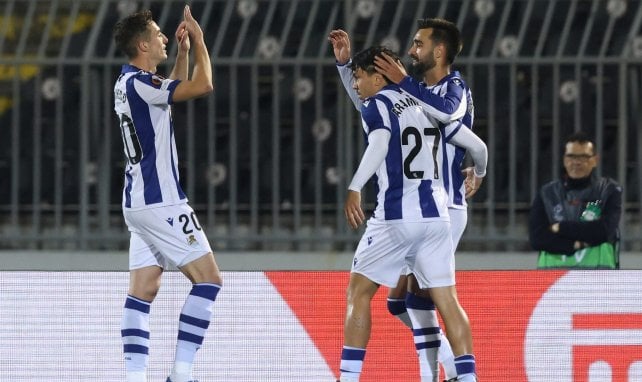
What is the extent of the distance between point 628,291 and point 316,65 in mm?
4006

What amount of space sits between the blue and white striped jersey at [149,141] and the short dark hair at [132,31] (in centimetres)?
15

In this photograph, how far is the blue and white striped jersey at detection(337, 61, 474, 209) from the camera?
7.20m

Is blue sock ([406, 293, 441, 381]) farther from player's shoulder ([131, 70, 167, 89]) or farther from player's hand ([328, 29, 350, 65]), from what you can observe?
player's shoulder ([131, 70, 167, 89])

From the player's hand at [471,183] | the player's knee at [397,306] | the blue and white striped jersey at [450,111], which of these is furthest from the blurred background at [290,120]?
the blue and white striped jersey at [450,111]

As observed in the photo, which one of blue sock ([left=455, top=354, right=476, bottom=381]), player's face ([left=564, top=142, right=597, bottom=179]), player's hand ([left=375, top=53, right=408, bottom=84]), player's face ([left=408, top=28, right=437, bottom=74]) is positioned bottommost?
blue sock ([left=455, top=354, right=476, bottom=381])

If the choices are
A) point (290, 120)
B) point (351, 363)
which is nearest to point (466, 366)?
point (351, 363)

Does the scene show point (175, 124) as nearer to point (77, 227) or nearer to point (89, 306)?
point (77, 227)

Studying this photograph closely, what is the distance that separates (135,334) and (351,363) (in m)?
0.95

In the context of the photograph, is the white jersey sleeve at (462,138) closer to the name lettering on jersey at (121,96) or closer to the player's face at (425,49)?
the player's face at (425,49)

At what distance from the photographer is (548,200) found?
9.25 meters

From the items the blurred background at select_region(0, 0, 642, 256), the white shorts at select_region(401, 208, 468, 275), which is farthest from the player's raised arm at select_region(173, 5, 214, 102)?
the blurred background at select_region(0, 0, 642, 256)

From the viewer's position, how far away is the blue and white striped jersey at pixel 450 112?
720 cm

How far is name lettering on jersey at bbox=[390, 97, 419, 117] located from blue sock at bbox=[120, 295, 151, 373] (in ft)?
4.48

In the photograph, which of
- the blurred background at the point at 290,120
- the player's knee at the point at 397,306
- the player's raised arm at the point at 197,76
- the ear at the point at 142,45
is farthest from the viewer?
the blurred background at the point at 290,120
